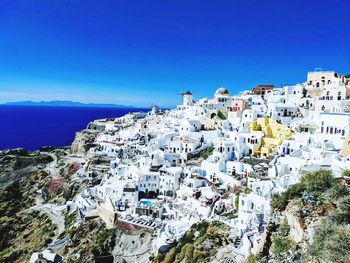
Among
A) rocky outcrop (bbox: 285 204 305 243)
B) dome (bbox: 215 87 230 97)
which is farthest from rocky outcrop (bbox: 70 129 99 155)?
rocky outcrop (bbox: 285 204 305 243)

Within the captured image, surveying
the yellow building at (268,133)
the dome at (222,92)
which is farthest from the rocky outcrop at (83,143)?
→ the yellow building at (268,133)

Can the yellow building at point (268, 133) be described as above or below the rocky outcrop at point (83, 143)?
above

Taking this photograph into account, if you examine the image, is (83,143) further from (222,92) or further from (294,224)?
(294,224)

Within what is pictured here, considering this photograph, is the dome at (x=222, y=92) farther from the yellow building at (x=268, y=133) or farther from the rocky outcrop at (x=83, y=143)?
the rocky outcrop at (x=83, y=143)

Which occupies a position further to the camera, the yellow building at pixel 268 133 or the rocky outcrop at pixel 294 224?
the yellow building at pixel 268 133

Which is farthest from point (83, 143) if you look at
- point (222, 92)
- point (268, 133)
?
point (268, 133)

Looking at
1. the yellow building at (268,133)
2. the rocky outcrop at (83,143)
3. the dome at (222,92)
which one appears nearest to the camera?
the yellow building at (268,133)

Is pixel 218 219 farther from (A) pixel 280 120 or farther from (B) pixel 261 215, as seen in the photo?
(A) pixel 280 120

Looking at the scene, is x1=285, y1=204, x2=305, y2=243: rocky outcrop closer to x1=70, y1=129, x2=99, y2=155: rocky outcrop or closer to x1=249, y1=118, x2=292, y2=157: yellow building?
x1=249, y1=118, x2=292, y2=157: yellow building

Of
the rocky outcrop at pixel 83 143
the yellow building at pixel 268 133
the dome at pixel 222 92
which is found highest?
the dome at pixel 222 92
